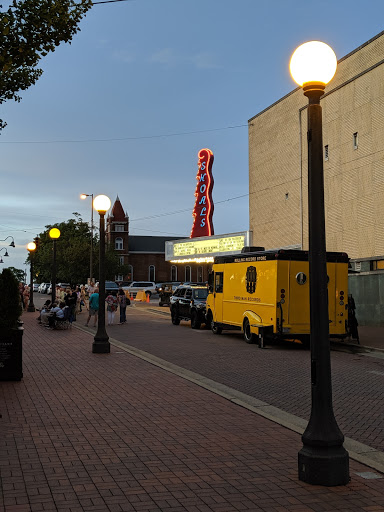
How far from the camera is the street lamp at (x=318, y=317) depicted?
5426 mm

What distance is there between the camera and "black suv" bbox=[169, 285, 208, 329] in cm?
2531

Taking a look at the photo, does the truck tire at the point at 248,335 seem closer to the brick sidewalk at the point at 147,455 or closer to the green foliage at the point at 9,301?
the brick sidewalk at the point at 147,455

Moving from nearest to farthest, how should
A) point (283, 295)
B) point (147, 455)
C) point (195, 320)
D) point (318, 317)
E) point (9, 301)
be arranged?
point (318, 317), point (147, 455), point (9, 301), point (283, 295), point (195, 320)


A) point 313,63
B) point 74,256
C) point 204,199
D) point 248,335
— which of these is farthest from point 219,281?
A: point 74,256

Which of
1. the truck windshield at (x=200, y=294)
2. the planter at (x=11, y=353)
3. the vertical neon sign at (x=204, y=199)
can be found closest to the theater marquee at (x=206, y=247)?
the vertical neon sign at (x=204, y=199)

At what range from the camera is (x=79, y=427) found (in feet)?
24.8

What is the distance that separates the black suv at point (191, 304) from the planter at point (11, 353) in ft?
48.1

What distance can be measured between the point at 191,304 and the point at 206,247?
21.7m

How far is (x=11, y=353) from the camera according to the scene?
10.9m

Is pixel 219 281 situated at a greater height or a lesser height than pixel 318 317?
greater

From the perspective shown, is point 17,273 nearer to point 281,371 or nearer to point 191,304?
point 191,304

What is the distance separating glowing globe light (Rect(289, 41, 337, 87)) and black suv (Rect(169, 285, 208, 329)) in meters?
19.9

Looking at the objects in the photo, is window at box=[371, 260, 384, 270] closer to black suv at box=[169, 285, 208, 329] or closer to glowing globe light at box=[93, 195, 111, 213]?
black suv at box=[169, 285, 208, 329]

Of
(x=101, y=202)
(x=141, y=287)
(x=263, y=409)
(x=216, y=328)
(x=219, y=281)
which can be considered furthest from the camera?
(x=141, y=287)
